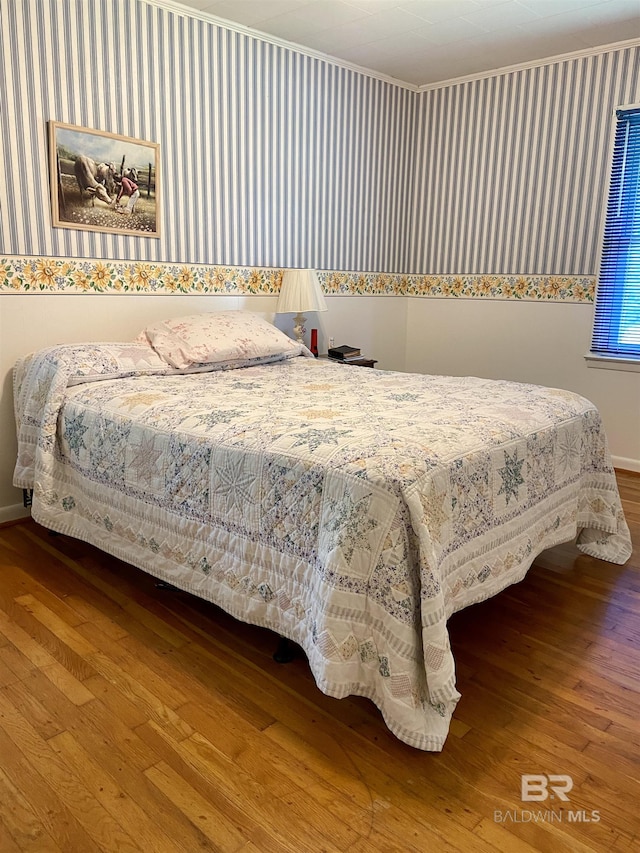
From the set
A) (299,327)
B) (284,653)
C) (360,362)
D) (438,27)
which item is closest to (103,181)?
(299,327)

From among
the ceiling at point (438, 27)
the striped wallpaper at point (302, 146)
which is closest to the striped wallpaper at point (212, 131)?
the striped wallpaper at point (302, 146)

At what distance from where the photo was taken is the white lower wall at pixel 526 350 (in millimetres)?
3934

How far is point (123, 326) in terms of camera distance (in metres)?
3.18

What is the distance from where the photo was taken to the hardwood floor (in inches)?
52.4

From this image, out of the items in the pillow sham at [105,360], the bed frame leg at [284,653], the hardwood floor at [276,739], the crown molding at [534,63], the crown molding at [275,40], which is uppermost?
the crown molding at [534,63]

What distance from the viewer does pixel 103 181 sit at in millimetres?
3004

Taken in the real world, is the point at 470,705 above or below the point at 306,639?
below

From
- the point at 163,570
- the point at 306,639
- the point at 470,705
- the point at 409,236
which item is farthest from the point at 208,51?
the point at 470,705

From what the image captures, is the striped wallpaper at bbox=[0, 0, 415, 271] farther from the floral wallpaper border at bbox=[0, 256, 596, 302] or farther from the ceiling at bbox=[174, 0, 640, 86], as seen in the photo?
the ceiling at bbox=[174, 0, 640, 86]

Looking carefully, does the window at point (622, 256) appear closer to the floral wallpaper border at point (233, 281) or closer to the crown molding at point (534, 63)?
the floral wallpaper border at point (233, 281)

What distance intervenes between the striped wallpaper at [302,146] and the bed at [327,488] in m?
0.84

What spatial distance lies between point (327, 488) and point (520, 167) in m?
3.40

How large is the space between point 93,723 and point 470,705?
0.99 meters

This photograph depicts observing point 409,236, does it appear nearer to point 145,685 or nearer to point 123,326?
point 123,326
